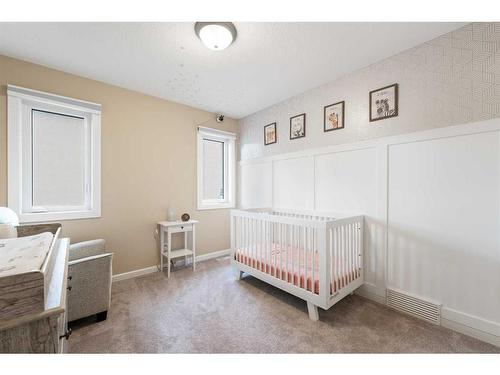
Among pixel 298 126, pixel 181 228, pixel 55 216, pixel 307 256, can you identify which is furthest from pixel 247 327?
pixel 298 126

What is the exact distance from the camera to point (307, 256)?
1.97 meters

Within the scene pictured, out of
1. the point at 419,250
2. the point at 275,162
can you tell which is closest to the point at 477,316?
the point at 419,250

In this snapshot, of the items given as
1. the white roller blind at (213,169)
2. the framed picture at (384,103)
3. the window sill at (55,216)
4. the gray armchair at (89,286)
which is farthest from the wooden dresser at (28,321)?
the white roller blind at (213,169)

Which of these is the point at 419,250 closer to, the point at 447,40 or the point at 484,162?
the point at 484,162

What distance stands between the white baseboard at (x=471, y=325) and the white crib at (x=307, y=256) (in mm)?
630

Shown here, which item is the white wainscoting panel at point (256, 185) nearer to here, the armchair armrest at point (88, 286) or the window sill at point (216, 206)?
the window sill at point (216, 206)

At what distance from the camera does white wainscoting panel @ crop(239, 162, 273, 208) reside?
125 inches

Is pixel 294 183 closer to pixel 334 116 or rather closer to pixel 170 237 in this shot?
pixel 334 116

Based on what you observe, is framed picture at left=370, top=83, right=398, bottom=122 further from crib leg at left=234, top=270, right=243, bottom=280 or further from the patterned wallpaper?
crib leg at left=234, top=270, right=243, bottom=280

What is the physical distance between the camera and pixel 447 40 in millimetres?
1691

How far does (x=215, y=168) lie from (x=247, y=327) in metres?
2.45

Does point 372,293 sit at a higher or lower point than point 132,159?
lower

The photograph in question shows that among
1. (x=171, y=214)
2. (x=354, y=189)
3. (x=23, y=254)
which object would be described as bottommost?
(x=171, y=214)

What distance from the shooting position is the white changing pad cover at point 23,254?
0.63m
